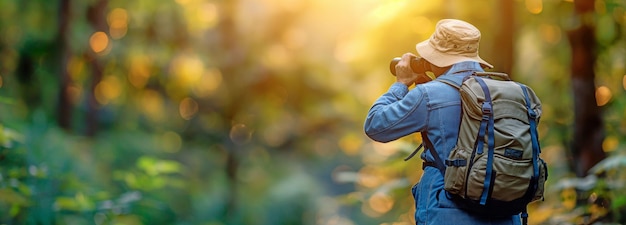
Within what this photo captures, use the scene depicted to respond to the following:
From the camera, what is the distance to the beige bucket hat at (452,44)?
12.5 ft

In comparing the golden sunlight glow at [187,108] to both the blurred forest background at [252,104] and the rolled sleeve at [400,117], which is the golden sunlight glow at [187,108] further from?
the rolled sleeve at [400,117]

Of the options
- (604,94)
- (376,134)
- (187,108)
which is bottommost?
(376,134)

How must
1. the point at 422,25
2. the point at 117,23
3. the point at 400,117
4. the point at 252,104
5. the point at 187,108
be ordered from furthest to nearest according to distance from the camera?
the point at 187,108 → the point at 252,104 → the point at 117,23 → the point at 422,25 → the point at 400,117

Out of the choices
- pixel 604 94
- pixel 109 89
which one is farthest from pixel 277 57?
pixel 604 94

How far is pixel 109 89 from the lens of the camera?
64.5 ft

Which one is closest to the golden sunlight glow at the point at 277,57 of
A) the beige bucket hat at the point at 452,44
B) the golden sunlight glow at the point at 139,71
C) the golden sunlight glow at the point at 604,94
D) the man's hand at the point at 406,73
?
the golden sunlight glow at the point at 139,71

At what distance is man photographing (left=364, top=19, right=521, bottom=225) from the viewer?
3662 millimetres

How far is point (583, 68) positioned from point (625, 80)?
93 centimetres

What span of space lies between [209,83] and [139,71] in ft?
12.0

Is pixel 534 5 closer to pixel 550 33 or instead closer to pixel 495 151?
pixel 550 33

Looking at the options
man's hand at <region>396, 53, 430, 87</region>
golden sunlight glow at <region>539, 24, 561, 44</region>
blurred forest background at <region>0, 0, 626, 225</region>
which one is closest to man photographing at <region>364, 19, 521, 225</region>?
man's hand at <region>396, 53, 430, 87</region>

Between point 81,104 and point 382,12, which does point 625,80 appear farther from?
point 81,104

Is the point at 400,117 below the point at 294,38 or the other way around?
below

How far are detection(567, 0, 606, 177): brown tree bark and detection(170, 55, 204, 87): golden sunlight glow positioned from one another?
12.3 meters
